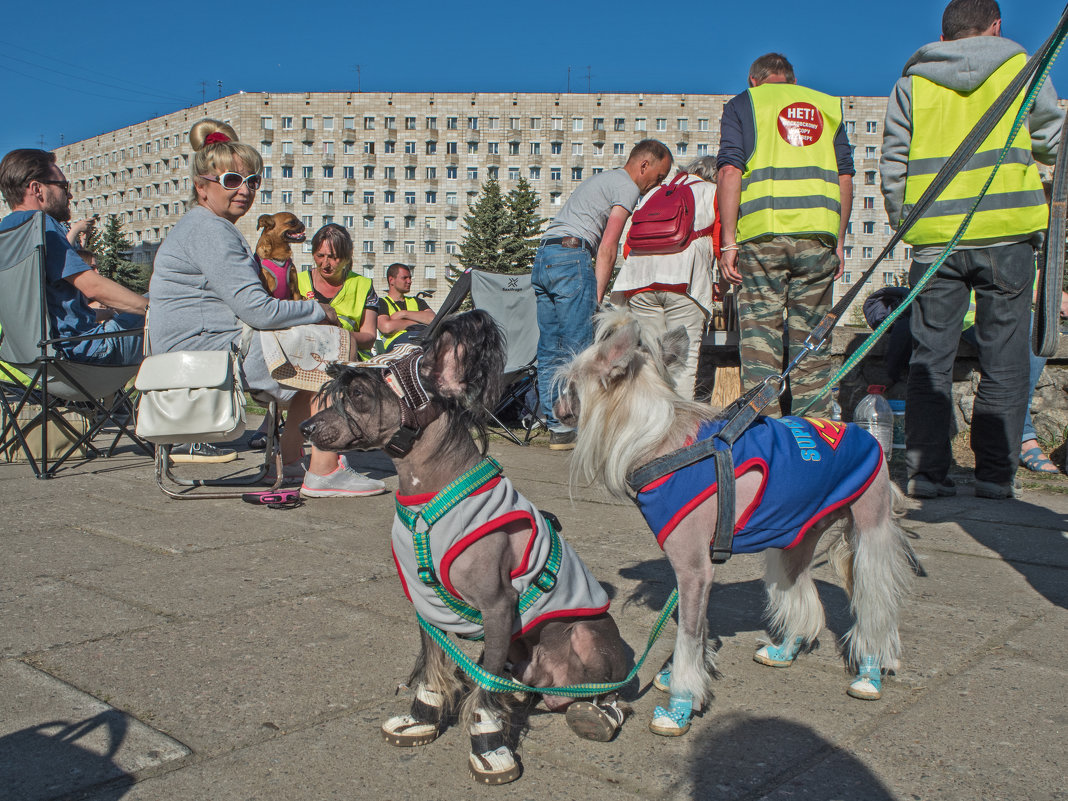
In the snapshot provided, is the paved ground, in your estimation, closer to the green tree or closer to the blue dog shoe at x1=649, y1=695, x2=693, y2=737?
the blue dog shoe at x1=649, y1=695, x2=693, y2=737

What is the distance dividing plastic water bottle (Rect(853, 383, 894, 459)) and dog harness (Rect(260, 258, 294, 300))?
4741 mm

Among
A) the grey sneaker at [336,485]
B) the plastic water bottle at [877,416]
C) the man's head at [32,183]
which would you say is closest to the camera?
the grey sneaker at [336,485]

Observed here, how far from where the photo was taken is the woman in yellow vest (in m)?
7.38

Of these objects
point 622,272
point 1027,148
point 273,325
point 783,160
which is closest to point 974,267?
point 1027,148

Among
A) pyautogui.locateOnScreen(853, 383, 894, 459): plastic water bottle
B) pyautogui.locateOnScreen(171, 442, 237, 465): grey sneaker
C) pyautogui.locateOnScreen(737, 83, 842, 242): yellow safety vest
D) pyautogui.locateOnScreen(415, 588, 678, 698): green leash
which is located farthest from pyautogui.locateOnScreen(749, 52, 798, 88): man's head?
pyautogui.locateOnScreen(171, 442, 237, 465): grey sneaker

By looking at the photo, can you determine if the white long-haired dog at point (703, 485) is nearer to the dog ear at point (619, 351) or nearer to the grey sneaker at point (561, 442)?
the dog ear at point (619, 351)

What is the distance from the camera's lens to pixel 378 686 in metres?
2.72

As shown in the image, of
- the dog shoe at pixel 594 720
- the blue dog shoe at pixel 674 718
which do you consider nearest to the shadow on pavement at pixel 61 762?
the dog shoe at pixel 594 720

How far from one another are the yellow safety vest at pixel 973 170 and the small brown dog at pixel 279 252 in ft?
14.8

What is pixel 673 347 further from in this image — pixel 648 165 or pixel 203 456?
pixel 203 456

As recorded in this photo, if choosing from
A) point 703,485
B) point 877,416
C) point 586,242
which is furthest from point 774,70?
point 703,485

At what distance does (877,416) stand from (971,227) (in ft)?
6.61

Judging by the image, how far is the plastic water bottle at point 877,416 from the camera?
685cm

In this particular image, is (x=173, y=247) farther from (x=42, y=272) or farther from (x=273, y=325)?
(x=42, y=272)
